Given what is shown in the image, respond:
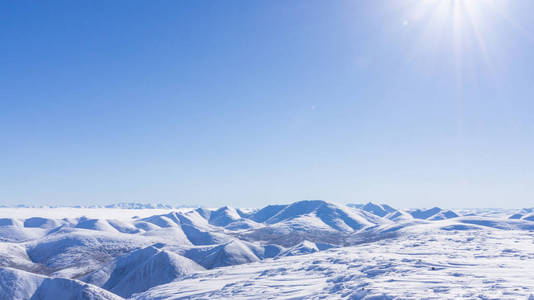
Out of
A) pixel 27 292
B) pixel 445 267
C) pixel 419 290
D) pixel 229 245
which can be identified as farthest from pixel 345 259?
pixel 229 245

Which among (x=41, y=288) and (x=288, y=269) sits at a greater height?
(x=288, y=269)

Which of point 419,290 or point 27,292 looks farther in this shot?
point 27,292

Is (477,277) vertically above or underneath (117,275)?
above

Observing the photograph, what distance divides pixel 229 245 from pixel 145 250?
29.0 metres

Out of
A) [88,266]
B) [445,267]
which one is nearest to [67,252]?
[88,266]

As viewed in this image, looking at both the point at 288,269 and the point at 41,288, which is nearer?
the point at 288,269

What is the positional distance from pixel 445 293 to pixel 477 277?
5019mm

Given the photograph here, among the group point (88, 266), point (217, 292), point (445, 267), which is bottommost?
point (88, 266)

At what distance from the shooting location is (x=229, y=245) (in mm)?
111875

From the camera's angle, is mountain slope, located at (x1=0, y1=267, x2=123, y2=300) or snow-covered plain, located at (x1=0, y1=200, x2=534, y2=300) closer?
snow-covered plain, located at (x1=0, y1=200, x2=534, y2=300)

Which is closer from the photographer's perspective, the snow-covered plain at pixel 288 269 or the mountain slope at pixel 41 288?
the snow-covered plain at pixel 288 269

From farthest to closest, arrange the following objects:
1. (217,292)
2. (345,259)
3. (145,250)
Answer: (145,250) → (345,259) → (217,292)

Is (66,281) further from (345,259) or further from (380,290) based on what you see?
(380,290)

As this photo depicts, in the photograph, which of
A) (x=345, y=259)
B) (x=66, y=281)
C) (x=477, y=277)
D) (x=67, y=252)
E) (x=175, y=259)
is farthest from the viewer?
(x=67, y=252)
